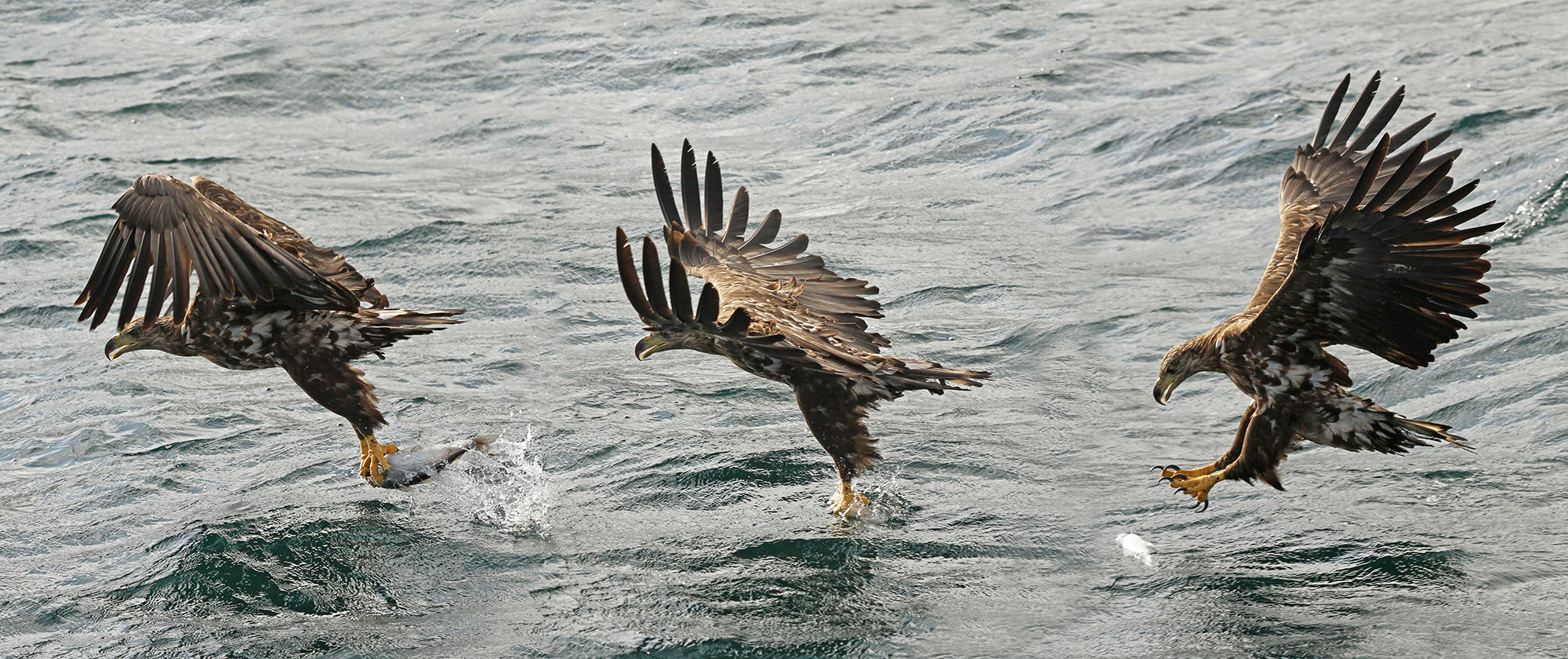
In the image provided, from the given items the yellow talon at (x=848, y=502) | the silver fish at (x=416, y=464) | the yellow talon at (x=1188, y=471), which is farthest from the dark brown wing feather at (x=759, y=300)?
the silver fish at (x=416, y=464)

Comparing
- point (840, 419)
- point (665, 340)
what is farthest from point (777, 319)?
point (665, 340)

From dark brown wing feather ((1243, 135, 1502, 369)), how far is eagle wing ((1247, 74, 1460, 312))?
621mm

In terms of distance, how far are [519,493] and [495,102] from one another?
25.2ft

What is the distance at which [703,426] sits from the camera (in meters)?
7.84

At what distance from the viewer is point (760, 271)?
7641mm

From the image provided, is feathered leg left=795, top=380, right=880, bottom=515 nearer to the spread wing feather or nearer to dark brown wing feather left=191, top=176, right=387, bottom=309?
the spread wing feather

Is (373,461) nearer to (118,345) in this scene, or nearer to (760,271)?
(118,345)

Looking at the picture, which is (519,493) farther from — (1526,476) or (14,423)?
(1526,476)

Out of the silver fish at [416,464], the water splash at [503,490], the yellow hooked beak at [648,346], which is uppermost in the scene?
the yellow hooked beak at [648,346]

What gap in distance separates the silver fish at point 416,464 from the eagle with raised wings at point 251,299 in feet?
0.19

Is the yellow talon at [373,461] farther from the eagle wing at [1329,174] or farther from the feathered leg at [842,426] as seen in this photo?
the eagle wing at [1329,174]

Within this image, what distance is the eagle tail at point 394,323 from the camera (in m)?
7.04

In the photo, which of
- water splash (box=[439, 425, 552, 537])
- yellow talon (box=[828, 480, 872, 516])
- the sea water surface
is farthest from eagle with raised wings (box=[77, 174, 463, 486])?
yellow talon (box=[828, 480, 872, 516])

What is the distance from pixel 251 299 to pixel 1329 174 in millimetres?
4998
